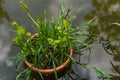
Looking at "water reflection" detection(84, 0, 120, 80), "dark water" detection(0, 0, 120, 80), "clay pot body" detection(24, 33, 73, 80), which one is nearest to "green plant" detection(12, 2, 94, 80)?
"clay pot body" detection(24, 33, 73, 80)

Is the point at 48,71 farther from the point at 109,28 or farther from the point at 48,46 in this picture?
the point at 109,28

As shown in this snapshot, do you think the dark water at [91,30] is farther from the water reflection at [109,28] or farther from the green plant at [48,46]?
the green plant at [48,46]

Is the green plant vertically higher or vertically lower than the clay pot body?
higher

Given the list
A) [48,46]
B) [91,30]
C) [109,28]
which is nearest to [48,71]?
[48,46]

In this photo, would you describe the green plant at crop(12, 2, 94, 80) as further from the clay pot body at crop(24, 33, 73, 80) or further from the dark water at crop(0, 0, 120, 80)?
the dark water at crop(0, 0, 120, 80)

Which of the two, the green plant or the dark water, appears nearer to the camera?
the green plant

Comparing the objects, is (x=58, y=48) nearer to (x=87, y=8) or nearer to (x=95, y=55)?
(x=95, y=55)

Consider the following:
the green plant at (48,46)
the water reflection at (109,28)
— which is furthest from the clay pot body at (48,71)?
the water reflection at (109,28)

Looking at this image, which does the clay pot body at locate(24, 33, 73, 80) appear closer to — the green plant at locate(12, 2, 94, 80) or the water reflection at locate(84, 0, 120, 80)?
the green plant at locate(12, 2, 94, 80)

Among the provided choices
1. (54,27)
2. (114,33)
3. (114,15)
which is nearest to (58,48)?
(54,27)
